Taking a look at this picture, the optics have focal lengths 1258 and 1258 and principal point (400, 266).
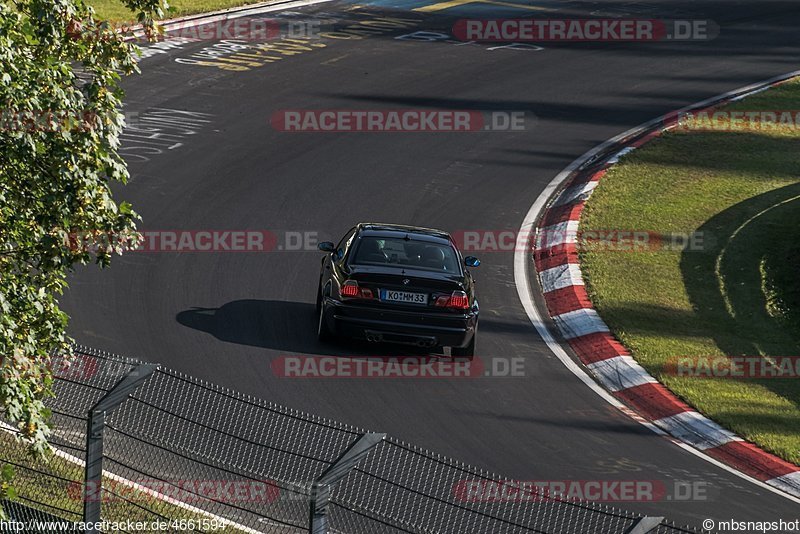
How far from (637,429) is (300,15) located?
19921mm

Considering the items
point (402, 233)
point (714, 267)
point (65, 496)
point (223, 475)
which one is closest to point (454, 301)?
point (402, 233)

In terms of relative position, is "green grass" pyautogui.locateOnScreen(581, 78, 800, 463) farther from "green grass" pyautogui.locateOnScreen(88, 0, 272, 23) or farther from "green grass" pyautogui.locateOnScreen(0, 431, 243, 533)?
"green grass" pyautogui.locateOnScreen(88, 0, 272, 23)

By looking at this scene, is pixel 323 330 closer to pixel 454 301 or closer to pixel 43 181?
pixel 454 301

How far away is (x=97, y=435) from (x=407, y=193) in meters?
12.6

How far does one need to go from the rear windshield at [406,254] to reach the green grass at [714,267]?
2297mm

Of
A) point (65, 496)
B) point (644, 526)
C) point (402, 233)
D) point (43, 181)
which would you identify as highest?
point (43, 181)

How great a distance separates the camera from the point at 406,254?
14.5 metres

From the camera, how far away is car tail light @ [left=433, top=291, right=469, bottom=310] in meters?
13.7

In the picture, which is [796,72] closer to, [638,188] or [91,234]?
[638,188]

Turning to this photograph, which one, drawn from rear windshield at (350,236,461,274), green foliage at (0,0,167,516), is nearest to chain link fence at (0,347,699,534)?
green foliage at (0,0,167,516)

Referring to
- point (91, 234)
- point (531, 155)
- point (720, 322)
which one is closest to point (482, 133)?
point (531, 155)

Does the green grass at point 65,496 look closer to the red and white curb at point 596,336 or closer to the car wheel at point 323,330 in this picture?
the car wheel at point 323,330

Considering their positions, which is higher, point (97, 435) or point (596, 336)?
point (97, 435)

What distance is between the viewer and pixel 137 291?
613 inches
